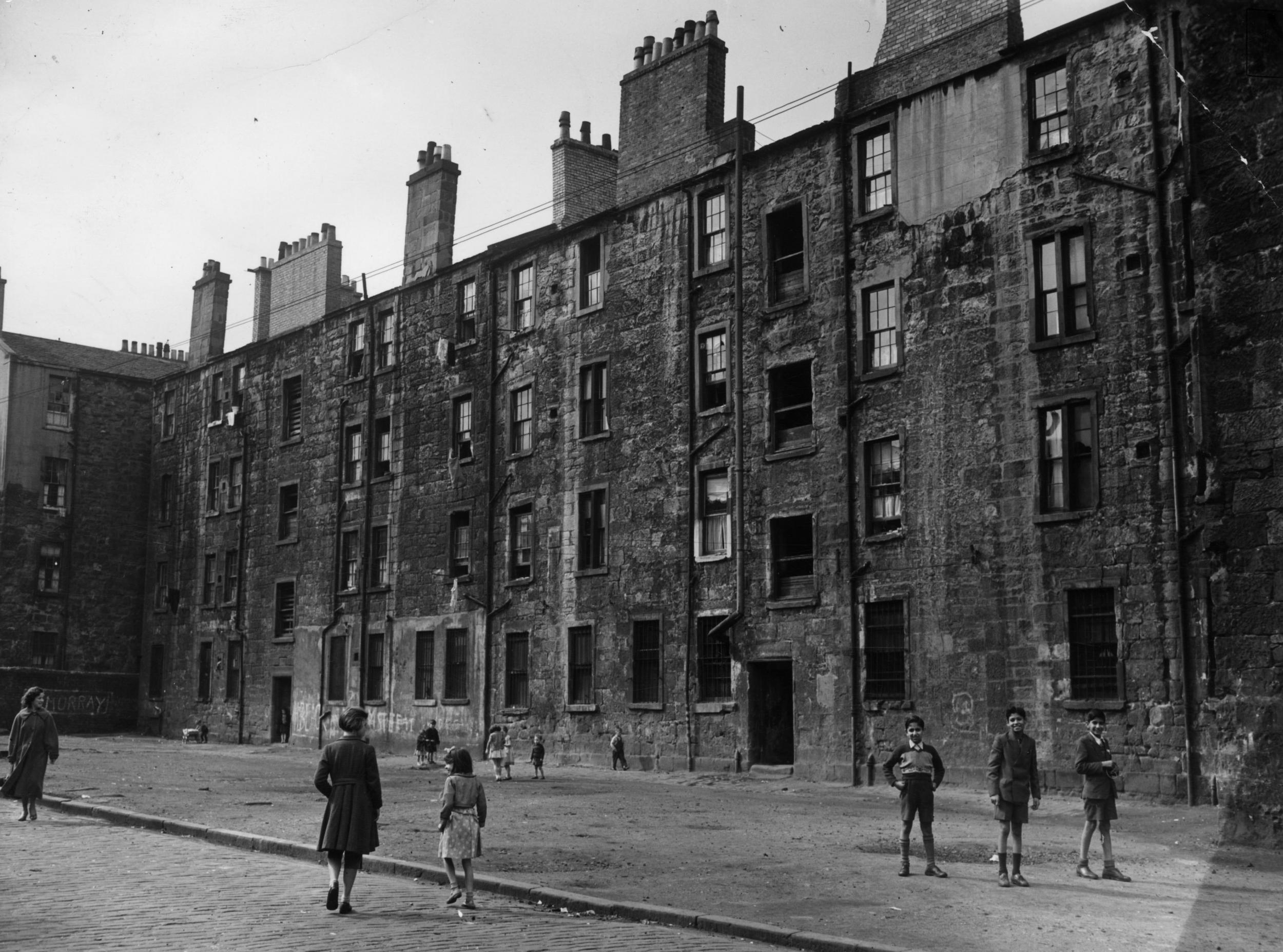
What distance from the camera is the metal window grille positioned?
2208 cm

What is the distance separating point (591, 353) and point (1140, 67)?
47.3 ft

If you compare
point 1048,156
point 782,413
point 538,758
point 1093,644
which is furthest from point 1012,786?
point 538,758

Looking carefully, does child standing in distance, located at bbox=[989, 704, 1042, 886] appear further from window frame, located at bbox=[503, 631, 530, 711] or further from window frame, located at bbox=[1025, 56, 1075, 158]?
window frame, located at bbox=[503, 631, 530, 711]

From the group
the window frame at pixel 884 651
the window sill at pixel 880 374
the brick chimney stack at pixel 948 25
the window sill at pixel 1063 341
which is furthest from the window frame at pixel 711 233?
the window frame at pixel 884 651

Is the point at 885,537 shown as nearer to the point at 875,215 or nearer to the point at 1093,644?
the point at 1093,644

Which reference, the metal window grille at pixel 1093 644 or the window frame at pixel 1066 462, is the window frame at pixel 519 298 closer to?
the window frame at pixel 1066 462

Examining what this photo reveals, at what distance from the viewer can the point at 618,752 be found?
29.9 meters

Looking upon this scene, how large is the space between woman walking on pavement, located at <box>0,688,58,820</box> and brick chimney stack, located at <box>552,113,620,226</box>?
21.1 m

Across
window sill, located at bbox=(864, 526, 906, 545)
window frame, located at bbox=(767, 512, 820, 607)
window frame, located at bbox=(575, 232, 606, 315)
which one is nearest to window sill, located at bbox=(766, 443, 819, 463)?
window frame, located at bbox=(767, 512, 820, 607)

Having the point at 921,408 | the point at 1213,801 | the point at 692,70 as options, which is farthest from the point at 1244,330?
the point at 692,70

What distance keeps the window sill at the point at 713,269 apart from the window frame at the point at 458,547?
9638 millimetres

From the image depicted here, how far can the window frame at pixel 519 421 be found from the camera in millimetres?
34281

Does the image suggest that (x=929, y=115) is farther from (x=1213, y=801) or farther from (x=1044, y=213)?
(x=1213, y=801)

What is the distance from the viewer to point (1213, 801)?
2019 centimetres
